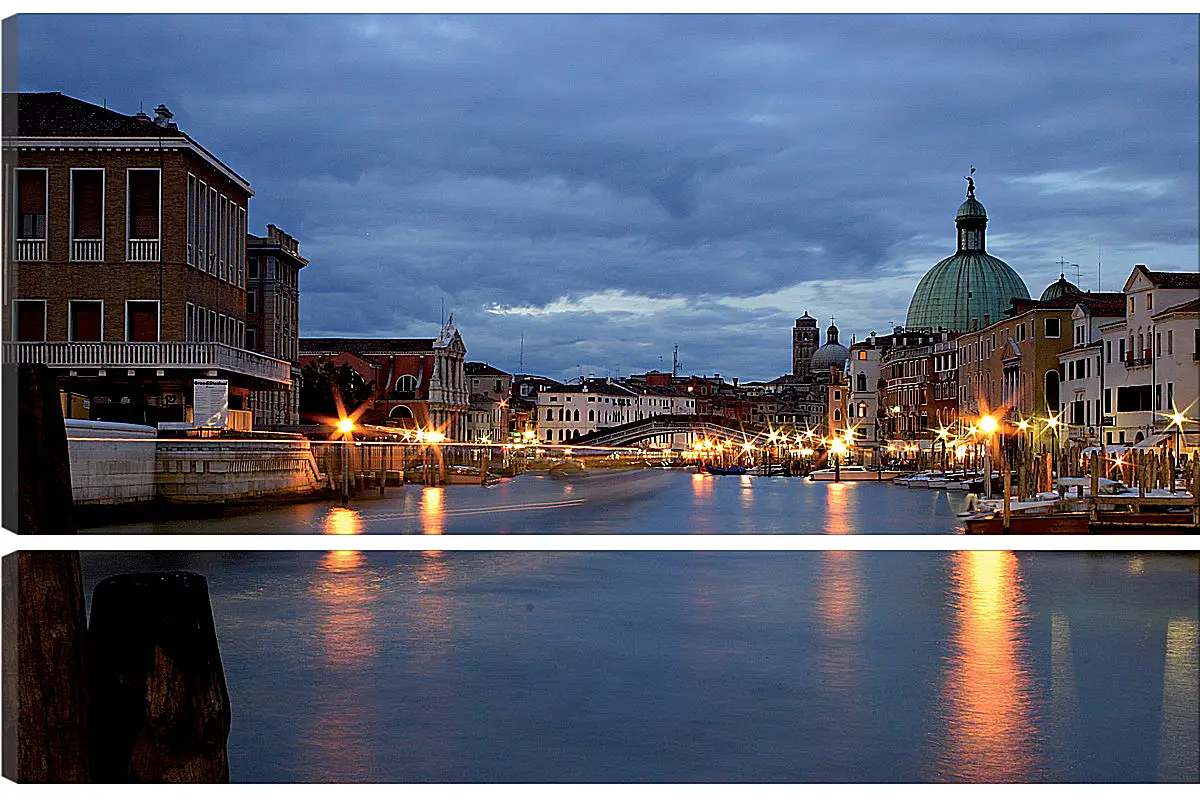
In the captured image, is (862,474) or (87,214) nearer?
(87,214)

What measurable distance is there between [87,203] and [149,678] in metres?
6.66

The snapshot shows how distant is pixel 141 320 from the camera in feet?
28.8

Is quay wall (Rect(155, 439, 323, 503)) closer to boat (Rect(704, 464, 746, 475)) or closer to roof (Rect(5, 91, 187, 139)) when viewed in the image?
roof (Rect(5, 91, 187, 139))

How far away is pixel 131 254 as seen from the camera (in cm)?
852

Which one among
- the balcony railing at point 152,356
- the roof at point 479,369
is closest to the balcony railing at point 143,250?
the balcony railing at point 152,356

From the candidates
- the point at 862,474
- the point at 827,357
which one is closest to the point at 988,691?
the point at 827,357

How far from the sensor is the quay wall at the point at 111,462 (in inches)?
311

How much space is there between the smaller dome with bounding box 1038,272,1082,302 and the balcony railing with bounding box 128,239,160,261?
600cm

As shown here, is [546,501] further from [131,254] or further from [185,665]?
[185,665]

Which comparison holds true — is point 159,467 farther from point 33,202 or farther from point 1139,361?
point 1139,361

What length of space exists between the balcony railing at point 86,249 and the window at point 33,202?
0.31 metres

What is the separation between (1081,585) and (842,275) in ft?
23.8

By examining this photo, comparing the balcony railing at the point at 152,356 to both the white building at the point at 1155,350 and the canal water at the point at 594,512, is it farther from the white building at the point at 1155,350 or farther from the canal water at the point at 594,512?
the white building at the point at 1155,350

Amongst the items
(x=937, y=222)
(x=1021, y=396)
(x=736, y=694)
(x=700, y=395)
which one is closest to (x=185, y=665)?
(x=937, y=222)
